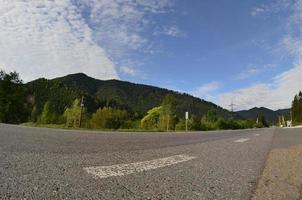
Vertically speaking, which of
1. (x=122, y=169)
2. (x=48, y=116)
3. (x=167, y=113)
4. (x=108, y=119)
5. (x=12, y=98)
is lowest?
(x=122, y=169)

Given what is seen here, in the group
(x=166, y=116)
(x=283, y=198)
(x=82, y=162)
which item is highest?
(x=166, y=116)

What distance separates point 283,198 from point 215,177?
104cm

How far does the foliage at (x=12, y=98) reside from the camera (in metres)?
53.2

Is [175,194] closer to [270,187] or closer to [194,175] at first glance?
[194,175]

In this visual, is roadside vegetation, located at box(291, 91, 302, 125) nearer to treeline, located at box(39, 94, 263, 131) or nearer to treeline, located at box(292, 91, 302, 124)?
treeline, located at box(292, 91, 302, 124)

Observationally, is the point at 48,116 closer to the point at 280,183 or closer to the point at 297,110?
the point at 280,183

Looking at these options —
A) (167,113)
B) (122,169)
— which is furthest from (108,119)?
(122,169)

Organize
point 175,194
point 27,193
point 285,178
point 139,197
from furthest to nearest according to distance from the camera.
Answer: point 285,178 < point 175,194 < point 139,197 < point 27,193

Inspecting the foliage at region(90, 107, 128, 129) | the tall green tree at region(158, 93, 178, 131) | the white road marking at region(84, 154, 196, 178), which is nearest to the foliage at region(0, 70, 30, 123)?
the foliage at region(90, 107, 128, 129)

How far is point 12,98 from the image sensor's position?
180 ft

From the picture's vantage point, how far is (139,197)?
8.59 ft

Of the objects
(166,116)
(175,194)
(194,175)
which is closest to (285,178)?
(194,175)

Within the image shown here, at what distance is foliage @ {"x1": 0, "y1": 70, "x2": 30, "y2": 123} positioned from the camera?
53.2 meters

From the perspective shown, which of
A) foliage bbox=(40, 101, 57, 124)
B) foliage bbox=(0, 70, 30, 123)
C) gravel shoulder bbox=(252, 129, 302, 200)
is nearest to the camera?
gravel shoulder bbox=(252, 129, 302, 200)
